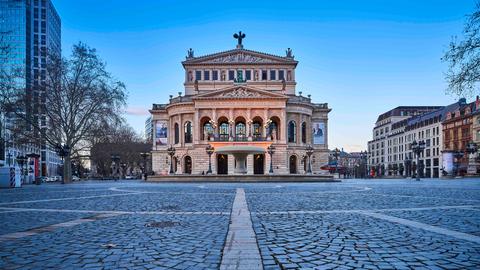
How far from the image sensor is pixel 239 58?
65812 millimetres

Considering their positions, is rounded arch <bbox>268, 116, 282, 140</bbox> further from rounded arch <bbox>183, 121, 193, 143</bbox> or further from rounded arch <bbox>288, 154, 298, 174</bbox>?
rounded arch <bbox>183, 121, 193, 143</bbox>

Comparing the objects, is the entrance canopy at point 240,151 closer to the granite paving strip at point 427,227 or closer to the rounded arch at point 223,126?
the rounded arch at point 223,126

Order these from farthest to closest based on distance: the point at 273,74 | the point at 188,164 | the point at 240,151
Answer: the point at 273,74, the point at 188,164, the point at 240,151

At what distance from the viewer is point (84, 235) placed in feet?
19.8

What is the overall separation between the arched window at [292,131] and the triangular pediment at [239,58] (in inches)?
455

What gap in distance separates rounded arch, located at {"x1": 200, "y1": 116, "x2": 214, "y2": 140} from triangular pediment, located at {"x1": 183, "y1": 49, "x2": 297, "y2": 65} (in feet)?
36.2

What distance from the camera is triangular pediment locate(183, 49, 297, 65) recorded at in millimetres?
65562

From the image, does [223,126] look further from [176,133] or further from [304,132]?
[304,132]

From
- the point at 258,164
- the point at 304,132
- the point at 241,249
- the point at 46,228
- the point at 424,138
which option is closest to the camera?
the point at 241,249

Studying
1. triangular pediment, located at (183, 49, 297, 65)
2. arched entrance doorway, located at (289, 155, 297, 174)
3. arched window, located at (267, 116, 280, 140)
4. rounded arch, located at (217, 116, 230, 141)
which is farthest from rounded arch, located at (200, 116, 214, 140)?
arched entrance doorway, located at (289, 155, 297, 174)

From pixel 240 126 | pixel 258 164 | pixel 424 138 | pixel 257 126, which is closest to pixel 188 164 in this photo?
pixel 240 126

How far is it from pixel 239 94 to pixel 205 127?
8.67m

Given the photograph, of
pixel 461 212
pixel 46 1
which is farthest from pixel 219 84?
pixel 46 1

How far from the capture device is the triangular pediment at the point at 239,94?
194 feet
